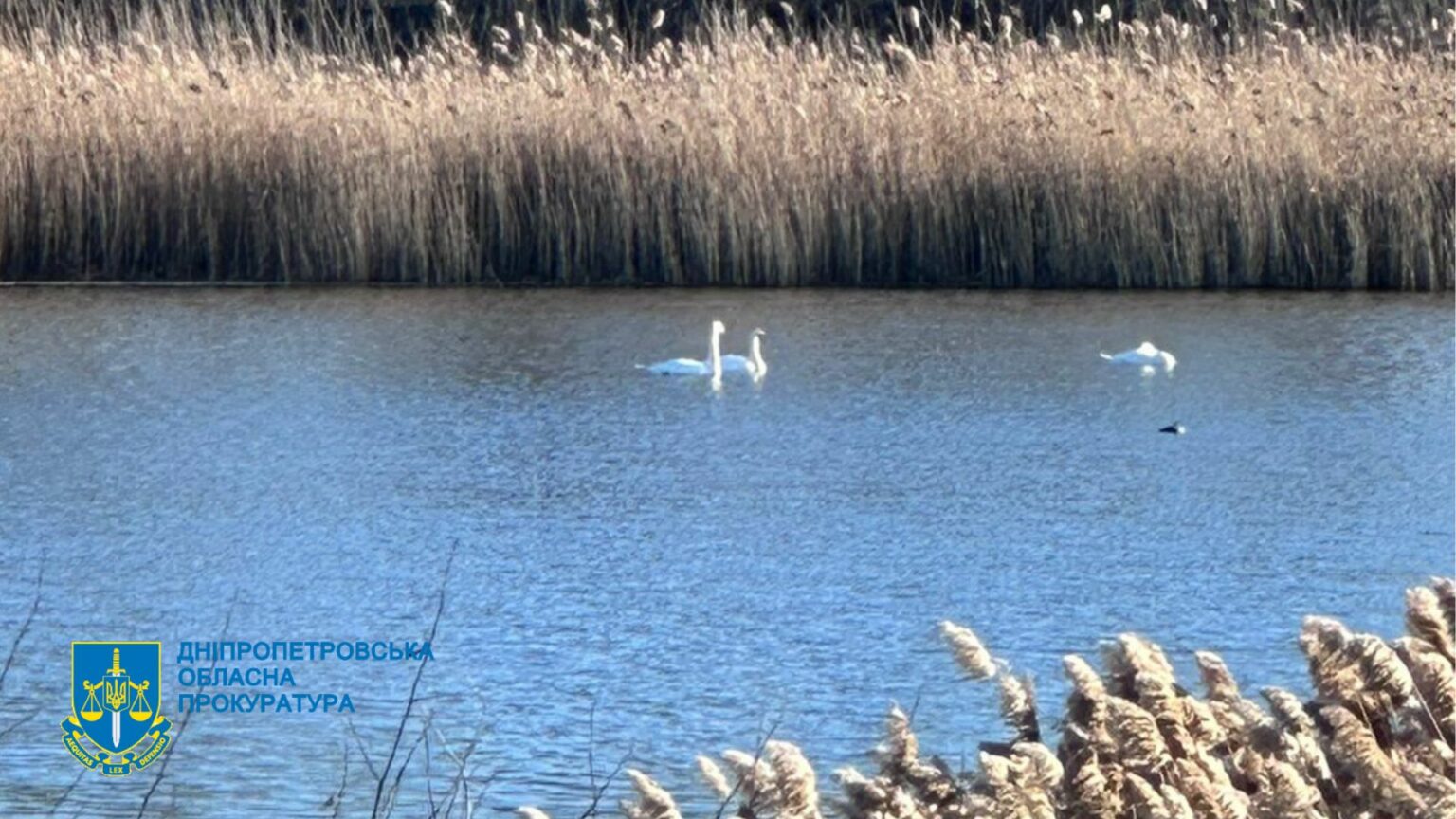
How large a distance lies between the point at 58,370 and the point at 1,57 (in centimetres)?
424

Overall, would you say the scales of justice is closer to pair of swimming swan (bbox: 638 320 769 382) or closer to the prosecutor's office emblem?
the prosecutor's office emblem

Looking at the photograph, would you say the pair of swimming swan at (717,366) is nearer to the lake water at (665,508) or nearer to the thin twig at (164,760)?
the lake water at (665,508)

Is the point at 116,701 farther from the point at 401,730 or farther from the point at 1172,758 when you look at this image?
the point at 1172,758

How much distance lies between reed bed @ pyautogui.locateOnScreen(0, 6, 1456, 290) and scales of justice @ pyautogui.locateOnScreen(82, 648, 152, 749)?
8.06 m

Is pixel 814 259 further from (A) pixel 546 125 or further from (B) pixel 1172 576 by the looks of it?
(B) pixel 1172 576

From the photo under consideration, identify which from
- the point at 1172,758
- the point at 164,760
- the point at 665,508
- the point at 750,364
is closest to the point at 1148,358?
the point at 750,364

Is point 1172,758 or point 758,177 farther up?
point 758,177

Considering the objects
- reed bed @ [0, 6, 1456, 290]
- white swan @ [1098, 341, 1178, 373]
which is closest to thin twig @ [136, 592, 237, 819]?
white swan @ [1098, 341, 1178, 373]

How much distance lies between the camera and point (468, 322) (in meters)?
11.4

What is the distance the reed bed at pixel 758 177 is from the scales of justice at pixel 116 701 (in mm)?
8064

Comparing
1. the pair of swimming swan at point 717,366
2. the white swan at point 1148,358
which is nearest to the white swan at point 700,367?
the pair of swimming swan at point 717,366

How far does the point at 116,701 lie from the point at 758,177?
27.3ft

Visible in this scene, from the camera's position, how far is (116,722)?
14.3 ft

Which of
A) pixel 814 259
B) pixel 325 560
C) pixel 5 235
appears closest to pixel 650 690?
pixel 325 560
